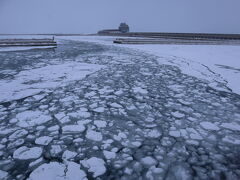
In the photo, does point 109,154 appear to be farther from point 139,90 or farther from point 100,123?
point 139,90

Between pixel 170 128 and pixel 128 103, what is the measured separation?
0.80 metres

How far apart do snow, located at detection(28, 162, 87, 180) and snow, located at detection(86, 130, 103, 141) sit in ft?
1.22

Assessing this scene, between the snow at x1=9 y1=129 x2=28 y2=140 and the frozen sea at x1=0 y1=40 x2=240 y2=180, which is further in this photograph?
the snow at x1=9 y1=129 x2=28 y2=140

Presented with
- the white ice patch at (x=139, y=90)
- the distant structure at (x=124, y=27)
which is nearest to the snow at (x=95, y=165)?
the white ice patch at (x=139, y=90)

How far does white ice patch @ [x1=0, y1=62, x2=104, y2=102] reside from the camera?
2.91 metres

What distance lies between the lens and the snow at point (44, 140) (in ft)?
5.52

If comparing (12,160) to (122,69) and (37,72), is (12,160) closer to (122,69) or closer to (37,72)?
(37,72)

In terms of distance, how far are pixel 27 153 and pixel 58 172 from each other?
39 cm

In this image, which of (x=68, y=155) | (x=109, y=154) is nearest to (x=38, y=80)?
(x=68, y=155)

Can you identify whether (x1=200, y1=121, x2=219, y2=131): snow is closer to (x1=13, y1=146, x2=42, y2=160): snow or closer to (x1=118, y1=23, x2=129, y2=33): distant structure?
(x1=13, y1=146, x2=42, y2=160): snow

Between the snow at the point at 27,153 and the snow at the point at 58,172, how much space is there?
17cm

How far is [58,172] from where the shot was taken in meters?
1.35

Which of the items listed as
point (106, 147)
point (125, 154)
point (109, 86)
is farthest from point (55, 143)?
point (109, 86)

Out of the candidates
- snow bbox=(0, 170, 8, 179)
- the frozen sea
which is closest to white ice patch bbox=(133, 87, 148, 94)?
the frozen sea
